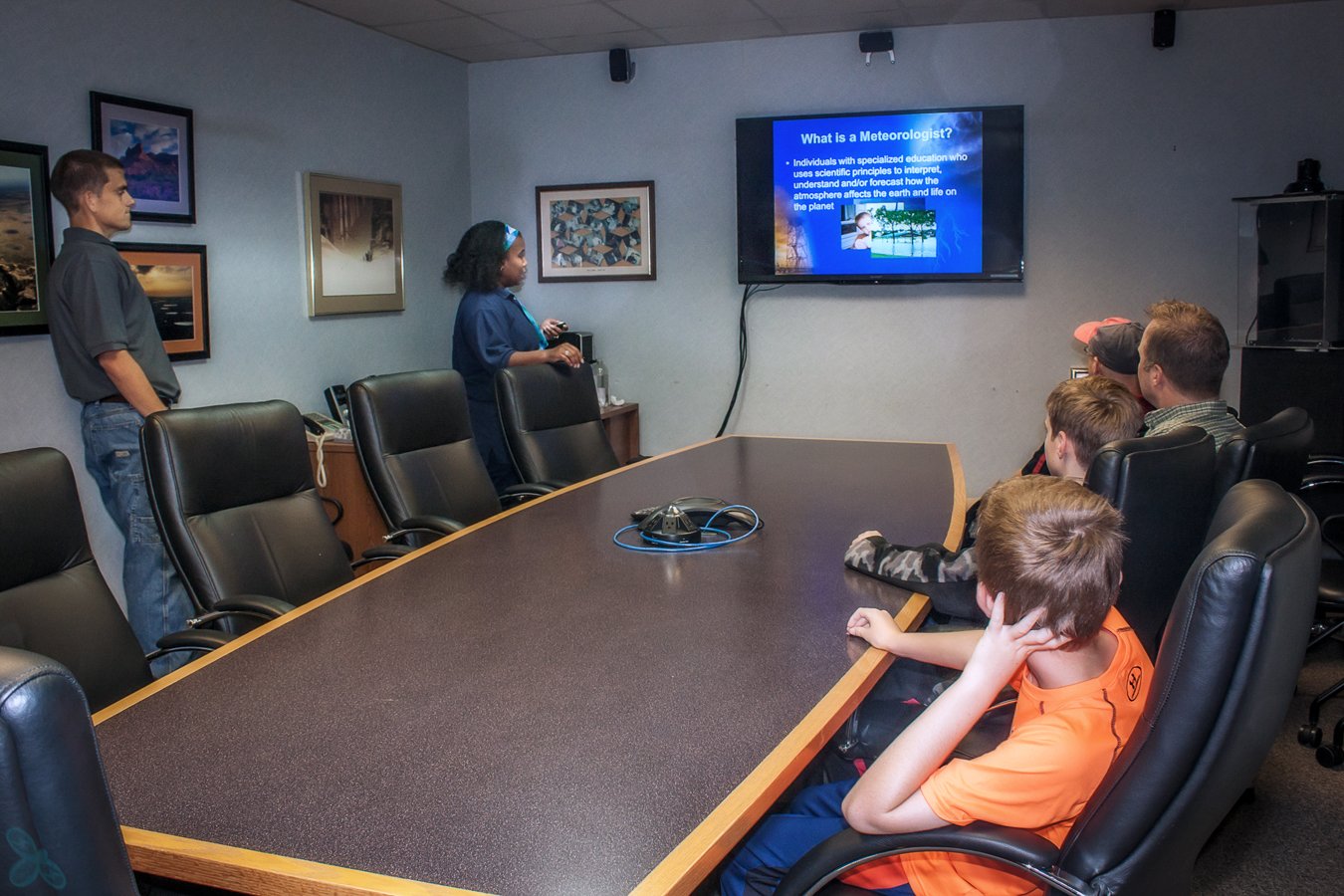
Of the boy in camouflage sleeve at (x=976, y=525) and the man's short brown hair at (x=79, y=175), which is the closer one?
the boy in camouflage sleeve at (x=976, y=525)

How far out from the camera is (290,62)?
4164mm

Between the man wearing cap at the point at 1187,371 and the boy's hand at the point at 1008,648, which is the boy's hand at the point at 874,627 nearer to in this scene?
the boy's hand at the point at 1008,648

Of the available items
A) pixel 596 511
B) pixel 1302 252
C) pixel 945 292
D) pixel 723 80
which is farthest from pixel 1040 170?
pixel 596 511

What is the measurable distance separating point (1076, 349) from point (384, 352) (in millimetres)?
3434

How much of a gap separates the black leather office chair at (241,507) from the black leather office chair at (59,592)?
0.21m

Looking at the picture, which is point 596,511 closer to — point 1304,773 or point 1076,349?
point 1304,773

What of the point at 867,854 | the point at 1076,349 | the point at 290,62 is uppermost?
the point at 290,62

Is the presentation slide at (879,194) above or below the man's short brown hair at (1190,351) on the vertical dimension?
above

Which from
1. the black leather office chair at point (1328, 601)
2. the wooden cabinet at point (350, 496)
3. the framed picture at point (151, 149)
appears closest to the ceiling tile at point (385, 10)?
the framed picture at point (151, 149)

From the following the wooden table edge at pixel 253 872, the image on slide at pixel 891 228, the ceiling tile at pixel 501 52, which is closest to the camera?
the wooden table edge at pixel 253 872

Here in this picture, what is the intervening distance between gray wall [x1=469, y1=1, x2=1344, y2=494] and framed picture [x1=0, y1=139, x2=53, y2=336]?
267cm

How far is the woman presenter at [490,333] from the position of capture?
3986 millimetres

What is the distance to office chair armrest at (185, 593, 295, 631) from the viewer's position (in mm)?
1987

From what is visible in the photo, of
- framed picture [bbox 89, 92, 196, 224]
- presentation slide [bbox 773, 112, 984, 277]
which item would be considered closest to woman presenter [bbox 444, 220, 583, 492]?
framed picture [bbox 89, 92, 196, 224]
